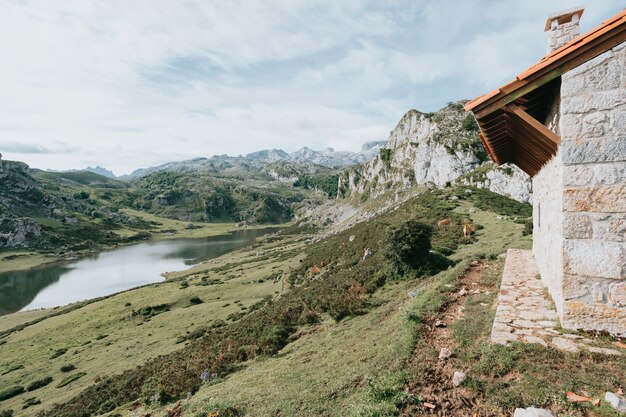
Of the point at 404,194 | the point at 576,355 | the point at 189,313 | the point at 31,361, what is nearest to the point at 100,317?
the point at 31,361

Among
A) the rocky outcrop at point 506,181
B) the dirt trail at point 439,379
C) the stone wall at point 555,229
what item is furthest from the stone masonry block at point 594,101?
the rocky outcrop at point 506,181

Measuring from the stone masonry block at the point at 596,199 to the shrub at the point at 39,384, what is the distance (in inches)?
1643

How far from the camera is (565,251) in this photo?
7.22 meters

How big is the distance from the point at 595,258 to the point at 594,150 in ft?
7.64

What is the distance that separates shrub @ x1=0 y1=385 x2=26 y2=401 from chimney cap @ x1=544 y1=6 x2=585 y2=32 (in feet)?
148

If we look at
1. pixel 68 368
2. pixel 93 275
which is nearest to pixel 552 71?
pixel 68 368

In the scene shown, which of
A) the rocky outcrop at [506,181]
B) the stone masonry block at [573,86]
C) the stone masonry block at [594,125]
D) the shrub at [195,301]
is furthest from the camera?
the rocky outcrop at [506,181]

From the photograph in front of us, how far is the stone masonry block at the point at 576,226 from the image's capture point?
707 centimetres

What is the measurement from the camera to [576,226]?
714 centimetres

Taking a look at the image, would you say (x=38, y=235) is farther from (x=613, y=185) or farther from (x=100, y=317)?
(x=613, y=185)

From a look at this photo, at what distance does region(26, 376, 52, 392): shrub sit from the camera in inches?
1187

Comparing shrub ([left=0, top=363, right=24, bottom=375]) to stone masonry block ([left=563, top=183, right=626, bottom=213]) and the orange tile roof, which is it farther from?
stone masonry block ([left=563, top=183, right=626, bottom=213])

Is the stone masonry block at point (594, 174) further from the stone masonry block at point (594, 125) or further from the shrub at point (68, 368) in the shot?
the shrub at point (68, 368)

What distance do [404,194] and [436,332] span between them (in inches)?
4834
